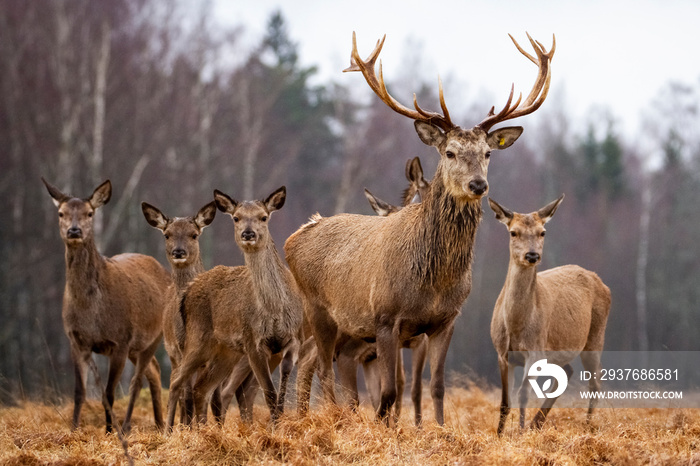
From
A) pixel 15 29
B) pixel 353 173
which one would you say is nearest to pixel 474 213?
pixel 15 29

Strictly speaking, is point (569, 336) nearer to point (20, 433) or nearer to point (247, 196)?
point (20, 433)

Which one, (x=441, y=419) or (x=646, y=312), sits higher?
(x=646, y=312)

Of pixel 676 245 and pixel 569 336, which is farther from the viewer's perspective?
pixel 676 245

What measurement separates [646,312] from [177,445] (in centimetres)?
2838

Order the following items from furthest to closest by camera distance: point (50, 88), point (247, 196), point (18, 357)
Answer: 1. point (247, 196)
2. point (50, 88)
3. point (18, 357)

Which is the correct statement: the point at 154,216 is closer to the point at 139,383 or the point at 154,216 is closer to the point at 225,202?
the point at 225,202

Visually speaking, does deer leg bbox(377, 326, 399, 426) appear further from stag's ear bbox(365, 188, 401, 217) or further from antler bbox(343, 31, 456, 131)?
stag's ear bbox(365, 188, 401, 217)

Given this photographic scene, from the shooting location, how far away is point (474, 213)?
7.30 meters

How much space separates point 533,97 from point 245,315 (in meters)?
3.18

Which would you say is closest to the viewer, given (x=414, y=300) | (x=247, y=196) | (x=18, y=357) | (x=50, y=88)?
(x=414, y=300)

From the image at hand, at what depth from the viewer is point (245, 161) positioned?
25.0m

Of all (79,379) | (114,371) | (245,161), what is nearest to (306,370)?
(114,371)

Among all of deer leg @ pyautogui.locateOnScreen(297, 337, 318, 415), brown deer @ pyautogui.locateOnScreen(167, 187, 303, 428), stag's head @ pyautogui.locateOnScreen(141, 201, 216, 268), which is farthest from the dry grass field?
stag's head @ pyautogui.locateOnScreen(141, 201, 216, 268)

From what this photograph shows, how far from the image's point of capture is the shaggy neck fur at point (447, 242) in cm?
724
